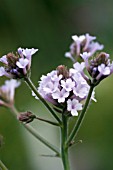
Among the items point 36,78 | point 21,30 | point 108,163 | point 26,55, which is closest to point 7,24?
point 21,30

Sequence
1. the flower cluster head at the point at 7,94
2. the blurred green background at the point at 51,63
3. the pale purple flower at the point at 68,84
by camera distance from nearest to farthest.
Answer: the pale purple flower at the point at 68,84
the flower cluster head at the point at 7,94
the blurred green background at the point at 51,63

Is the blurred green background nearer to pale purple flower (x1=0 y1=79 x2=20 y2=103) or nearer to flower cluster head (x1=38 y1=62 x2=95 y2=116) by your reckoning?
pale purple flower (x1=0 y1=79 x2=20 y2=103)

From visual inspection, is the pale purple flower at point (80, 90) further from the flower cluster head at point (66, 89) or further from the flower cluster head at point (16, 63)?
the flower cluster head at point (16, 63)

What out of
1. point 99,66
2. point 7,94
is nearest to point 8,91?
point 7,94

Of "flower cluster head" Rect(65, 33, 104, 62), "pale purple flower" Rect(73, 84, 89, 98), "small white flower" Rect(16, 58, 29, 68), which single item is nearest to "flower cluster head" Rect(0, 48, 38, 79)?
"small white flower" Rect(16, 58, 29, 68)

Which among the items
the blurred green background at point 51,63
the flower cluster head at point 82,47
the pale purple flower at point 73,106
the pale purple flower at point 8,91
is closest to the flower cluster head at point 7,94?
the pale purple flower at point 8,91

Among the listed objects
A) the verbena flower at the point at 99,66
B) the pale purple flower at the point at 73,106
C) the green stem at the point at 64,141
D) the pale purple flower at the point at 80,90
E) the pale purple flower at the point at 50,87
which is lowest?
the green stem at the point at 64,141
